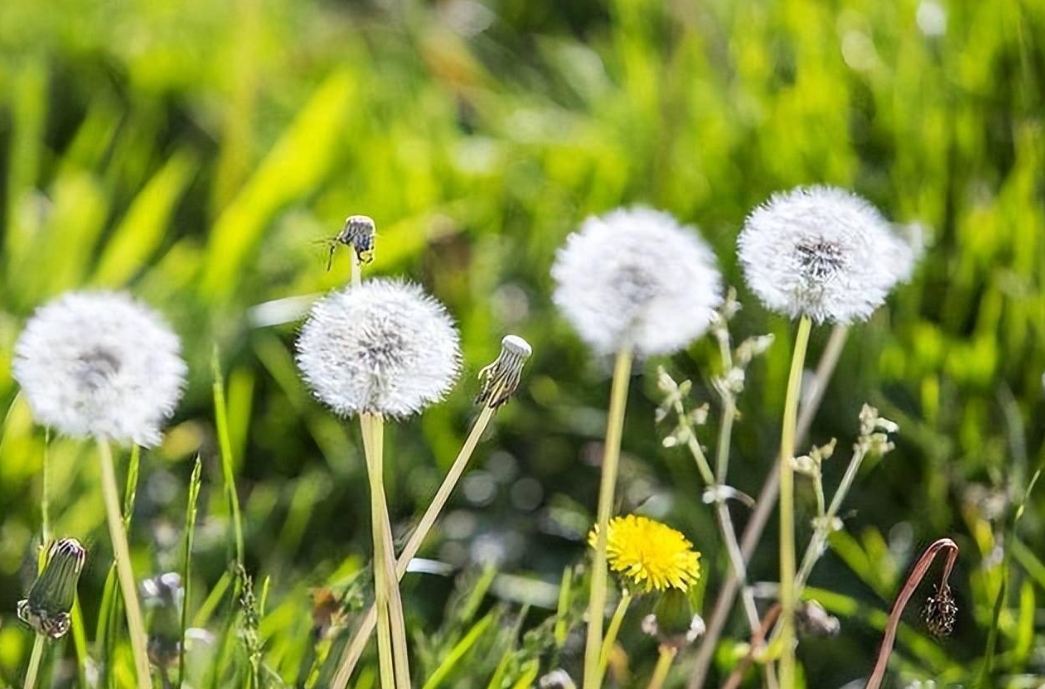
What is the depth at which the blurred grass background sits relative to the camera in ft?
3.40

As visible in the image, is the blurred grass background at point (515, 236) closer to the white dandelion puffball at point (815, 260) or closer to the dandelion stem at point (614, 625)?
the dandelion stem at point (614, 625)

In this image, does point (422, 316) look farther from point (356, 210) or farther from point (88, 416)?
point (356, 210)

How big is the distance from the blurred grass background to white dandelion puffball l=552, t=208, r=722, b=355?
187 mm

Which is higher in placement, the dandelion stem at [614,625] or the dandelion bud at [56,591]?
the dandelion bud at [56,591]

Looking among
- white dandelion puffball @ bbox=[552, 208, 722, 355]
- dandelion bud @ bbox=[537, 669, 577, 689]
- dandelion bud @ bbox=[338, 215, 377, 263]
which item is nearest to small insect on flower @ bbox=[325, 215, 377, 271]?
dandelion bud @ bbox=[338, 215, 377, 263]

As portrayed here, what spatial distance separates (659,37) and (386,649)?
1231 mm

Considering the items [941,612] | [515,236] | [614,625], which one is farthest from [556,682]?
[515,236]

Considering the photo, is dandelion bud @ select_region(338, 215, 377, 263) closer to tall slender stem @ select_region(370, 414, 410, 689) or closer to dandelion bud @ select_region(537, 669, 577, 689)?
tall slender stem @ select_region(370, 414, 410, 689)

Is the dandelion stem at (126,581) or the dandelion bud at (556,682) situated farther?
→ the dandelion bud at (556,682)

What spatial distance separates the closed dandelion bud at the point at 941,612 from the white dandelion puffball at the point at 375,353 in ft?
0.77

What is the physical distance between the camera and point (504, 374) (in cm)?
63

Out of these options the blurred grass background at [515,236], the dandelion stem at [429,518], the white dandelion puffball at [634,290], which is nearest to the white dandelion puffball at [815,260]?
the white dandelion puffball at [634,290]

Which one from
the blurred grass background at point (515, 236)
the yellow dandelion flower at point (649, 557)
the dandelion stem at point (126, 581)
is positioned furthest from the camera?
the blurred grass background at point (515, 236)

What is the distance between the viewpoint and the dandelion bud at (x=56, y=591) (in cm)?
62
